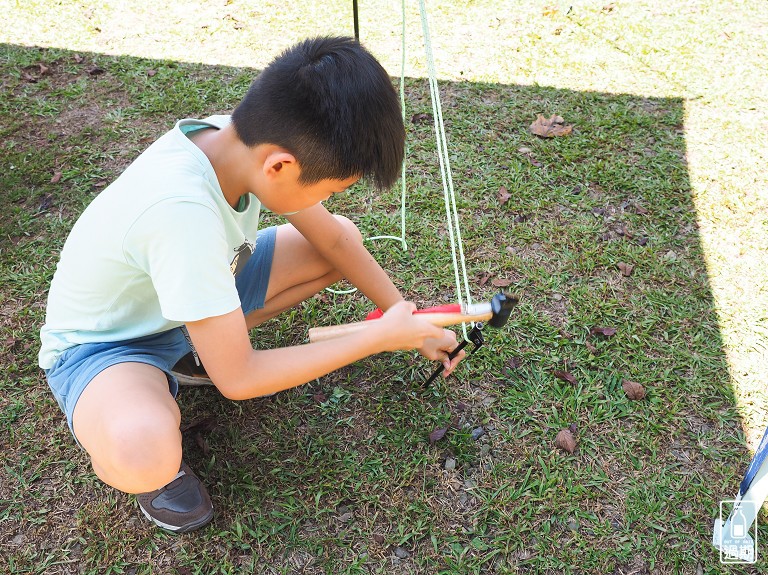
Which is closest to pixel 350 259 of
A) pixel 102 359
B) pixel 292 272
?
pixel 292 272

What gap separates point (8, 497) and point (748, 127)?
3983 mm

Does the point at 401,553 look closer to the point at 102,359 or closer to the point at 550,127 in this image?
the point at 102,359

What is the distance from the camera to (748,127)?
3572 mm

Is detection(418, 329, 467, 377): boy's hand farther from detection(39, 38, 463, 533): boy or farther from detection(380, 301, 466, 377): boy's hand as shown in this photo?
detection(380, 301, 466, 377): boy's hand

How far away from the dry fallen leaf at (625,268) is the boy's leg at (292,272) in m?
1.30

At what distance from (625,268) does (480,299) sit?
0.69 meters

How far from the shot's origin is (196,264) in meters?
1.42

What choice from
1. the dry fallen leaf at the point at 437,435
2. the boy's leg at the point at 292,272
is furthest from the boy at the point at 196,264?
the dry fallen leaf at the point at 437,435

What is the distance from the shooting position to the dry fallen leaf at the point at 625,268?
275 cm

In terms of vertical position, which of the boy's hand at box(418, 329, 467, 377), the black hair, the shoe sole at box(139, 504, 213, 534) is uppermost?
the black hair

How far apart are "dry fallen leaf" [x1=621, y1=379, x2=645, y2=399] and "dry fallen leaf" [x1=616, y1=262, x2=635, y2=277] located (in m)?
0.61

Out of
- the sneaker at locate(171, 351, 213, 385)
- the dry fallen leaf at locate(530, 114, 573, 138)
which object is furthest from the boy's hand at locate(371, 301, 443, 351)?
the dry fallen leaf at locate(530, 114, 573, 138)

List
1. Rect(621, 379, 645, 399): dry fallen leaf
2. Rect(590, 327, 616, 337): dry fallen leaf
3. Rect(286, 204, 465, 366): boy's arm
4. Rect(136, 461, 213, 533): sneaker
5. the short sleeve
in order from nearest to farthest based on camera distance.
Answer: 1. the short sleeve
2. Rect(136, 461, 213, 533): sneaker
3. Rect(286, 204, 465, 366): boy's arm
4. Rect(621, 379, 645, 399): dry fallen leaf
5. Rect(590, 327, 616, 337): dry fallen leaf

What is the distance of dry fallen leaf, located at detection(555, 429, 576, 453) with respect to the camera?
213 centimetres
